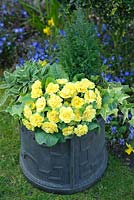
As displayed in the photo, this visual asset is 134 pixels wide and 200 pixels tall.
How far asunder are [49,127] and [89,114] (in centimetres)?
26

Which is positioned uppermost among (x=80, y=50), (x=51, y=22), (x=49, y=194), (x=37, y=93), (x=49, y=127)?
(x=51, y=22)

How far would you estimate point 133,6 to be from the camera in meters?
3.36

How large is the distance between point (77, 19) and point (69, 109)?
25.6 inches

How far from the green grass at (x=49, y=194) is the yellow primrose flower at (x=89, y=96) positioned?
0.77 m

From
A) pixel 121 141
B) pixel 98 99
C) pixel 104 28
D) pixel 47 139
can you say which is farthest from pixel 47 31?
pixel 47 139

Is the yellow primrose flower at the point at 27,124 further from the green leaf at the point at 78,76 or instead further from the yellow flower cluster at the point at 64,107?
the green leaf at the point at 78,76

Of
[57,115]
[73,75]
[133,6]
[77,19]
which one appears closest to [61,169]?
[57,115]

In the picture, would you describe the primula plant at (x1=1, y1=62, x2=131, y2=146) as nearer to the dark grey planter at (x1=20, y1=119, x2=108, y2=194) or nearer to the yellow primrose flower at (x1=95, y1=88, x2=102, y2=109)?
the yellow primrose flower at (x1=95, y1=88, x2=102, y2=109)

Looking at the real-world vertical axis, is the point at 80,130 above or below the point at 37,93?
below

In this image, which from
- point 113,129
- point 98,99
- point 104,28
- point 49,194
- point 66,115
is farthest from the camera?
point 104,28

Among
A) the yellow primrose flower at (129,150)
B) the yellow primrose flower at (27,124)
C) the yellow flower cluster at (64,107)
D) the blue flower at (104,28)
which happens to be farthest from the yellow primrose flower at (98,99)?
the blue flower at (104,28)

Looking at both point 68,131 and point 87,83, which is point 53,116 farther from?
point 87,83

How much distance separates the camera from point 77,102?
280 cm

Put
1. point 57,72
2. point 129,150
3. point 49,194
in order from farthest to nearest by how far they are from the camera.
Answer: point 129,150
point 49,194
point 57,72
